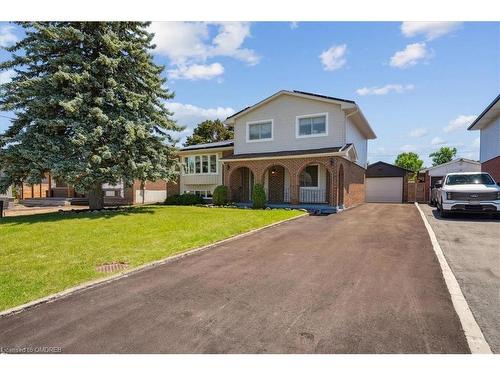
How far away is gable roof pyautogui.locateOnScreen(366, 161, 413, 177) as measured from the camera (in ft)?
87.4

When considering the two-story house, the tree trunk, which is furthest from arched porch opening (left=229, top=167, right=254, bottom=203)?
the tree trunk

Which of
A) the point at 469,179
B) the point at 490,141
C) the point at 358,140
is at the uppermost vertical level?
the point at 358,140

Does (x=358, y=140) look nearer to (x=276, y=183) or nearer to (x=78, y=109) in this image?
(x=276, y=183)

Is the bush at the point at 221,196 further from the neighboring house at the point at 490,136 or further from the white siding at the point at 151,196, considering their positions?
the neighboring house at the point at 490,136

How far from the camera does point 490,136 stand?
19.1 m

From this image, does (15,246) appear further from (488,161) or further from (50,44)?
(488,161)

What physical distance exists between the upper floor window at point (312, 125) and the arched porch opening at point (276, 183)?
2.74m

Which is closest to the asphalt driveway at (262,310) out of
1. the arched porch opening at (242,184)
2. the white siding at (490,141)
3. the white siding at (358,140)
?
the white siding at (358,140)

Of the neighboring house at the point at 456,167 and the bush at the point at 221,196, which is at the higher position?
the neighboring house at the point at 456,167

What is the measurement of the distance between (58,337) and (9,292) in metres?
2.27

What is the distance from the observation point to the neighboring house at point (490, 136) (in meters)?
17.1

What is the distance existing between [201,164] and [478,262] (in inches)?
791

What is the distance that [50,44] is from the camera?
43.0 ft

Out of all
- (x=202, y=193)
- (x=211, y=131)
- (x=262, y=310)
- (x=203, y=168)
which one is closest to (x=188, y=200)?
(x=202, y=193)
